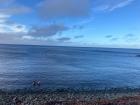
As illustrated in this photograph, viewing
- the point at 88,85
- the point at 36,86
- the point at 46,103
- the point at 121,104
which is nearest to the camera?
the point at 121,104

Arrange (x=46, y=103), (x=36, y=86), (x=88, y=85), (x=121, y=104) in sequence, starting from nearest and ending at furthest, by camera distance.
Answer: (x=121, y=104), (x=46, y=103), (x=36, y=86), (x=88, y=85)

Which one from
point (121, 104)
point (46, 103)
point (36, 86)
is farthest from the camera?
point (36, 86)

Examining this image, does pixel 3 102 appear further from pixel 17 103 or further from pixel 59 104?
pixel 59 104

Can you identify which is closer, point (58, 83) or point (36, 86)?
point (36, 86)

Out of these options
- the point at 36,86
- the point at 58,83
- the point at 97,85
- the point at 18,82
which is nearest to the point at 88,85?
the point at 97,85

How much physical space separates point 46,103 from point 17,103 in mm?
3797

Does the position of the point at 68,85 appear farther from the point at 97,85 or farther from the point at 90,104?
the point at 90,104

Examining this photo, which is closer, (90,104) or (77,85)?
(90,104)

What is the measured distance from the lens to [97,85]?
54.5m

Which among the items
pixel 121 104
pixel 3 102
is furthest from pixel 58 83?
pixel 121 104

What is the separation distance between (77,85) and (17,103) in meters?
24.2

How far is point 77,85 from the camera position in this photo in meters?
53.0

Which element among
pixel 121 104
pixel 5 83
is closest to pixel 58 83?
pixel 5 83

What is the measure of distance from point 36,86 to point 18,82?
6.32 metres
